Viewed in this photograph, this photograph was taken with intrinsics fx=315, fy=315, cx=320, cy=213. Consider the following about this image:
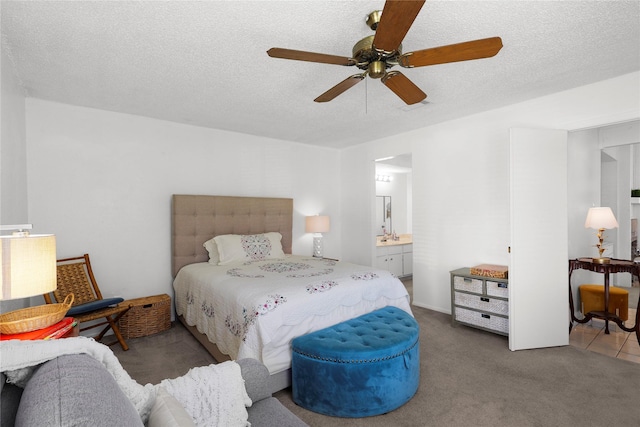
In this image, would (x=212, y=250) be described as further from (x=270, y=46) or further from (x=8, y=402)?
(x=8, y=402)

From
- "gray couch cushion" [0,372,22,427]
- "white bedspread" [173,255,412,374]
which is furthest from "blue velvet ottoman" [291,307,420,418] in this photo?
"gray couch cushion" [0,372,22,427]

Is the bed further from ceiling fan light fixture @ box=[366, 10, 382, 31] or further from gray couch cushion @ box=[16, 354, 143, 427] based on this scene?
ceiling fan light fixture @ box=[366, 10, 382, 31]

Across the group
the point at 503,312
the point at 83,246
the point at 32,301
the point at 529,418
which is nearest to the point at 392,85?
the point at 529,418

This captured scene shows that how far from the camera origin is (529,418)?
6.51ft

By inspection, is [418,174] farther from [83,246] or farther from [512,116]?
[83,246]

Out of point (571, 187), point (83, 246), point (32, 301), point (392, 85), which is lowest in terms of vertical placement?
point (32, 301)

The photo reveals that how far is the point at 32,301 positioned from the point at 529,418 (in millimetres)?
4170

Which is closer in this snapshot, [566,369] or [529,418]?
[529,418]

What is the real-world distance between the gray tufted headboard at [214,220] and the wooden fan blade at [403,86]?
2730 millimetres

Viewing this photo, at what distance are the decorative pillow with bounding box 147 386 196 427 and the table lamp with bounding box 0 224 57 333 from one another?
77 centimetres

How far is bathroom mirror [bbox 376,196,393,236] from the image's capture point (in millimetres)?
6508

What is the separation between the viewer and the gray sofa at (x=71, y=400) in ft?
2.12

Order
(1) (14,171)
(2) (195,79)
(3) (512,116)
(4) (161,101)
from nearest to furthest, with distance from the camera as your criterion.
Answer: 1. (1) (14,171)
2. (2) (195,79)
3. (4) (161,101)
4. (3) (512,116)

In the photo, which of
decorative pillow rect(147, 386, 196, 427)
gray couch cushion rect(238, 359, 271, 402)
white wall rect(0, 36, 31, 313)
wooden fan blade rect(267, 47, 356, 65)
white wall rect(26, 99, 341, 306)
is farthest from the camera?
white wall rect(26, 99, 341, 306)
